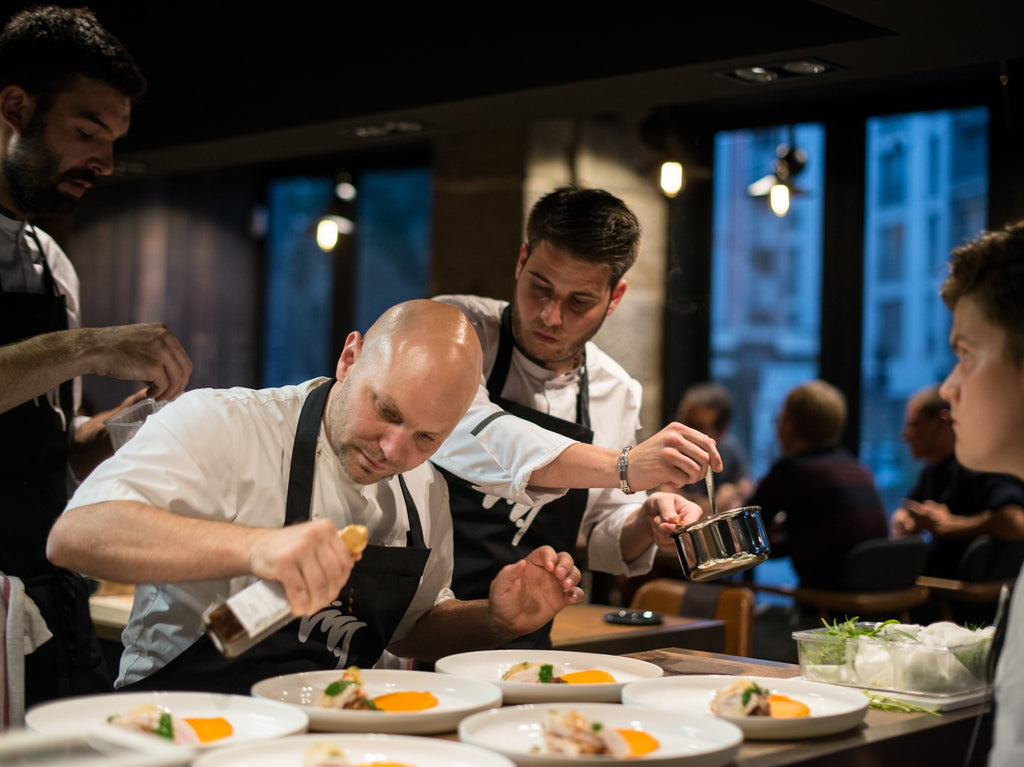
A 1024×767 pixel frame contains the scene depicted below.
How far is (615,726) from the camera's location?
164cm

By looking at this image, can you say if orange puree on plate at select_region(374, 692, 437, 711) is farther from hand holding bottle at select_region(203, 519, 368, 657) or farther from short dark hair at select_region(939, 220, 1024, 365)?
short dark hair at select_region(939, 220, 1024, 365)

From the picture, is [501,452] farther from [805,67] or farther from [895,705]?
[805,67]

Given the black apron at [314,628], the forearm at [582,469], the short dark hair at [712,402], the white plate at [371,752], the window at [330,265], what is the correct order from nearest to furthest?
the white plate at [371,752] < the black apron at [314,628] < the forearm at [582,469] < the short dark hair at [712,402] < the window at [330,265]

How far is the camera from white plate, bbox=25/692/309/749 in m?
1.48

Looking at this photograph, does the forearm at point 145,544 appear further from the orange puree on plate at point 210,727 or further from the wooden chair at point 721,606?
the wooden chair at point 721,606

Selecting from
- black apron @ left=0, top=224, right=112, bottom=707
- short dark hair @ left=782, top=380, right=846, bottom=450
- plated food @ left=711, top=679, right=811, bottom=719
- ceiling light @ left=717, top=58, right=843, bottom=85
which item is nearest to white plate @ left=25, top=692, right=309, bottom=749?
plated food @ left=711, top=679, right=811, bottom=719

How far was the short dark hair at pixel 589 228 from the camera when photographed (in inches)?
104

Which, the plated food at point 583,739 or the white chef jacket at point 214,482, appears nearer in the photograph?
the plated food at point 583,739

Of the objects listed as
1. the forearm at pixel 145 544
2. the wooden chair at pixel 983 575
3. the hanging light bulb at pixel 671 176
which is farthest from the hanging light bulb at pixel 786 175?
the forearm at pixel 145 544

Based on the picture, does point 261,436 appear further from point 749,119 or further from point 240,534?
A: point 749,119

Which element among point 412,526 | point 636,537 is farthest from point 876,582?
point 412,526

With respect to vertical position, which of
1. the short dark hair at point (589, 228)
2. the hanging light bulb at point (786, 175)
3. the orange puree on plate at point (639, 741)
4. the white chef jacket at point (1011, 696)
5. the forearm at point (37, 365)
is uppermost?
the hanging light bulb at point (786, 175)

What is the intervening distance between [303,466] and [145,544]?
0.41 m

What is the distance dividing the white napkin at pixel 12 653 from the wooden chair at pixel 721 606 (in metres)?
2.29
